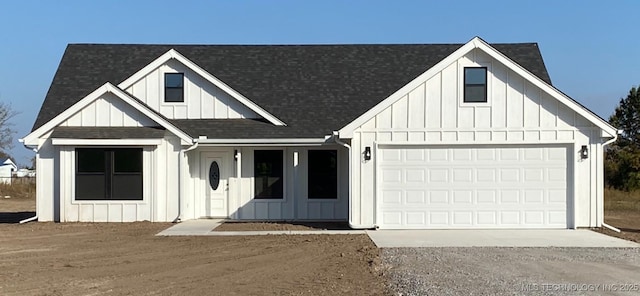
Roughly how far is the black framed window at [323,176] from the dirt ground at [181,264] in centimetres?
378

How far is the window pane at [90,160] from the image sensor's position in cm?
1780

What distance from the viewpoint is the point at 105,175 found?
58.5 feet

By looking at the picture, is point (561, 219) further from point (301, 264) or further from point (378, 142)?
point (301, 264)

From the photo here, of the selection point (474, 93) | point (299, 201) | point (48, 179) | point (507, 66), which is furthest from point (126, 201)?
point (507, 66)

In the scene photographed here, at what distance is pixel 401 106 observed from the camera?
1622 centimetres

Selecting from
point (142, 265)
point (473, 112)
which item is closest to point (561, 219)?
point (473, 112)

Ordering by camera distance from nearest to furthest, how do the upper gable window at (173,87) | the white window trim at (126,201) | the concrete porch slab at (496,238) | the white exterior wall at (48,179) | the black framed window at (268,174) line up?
the concrete porch slab at (496,238) → the white window trim at (126,201) → the white exterior wall at (48,179) → the black framed window at (268,174) → the upper gable window at (173,87)

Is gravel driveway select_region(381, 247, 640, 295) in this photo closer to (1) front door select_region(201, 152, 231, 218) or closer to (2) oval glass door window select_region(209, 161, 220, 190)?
(1) front door select_region(201, 152, 231, 218)

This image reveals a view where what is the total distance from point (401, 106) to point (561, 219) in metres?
5.16

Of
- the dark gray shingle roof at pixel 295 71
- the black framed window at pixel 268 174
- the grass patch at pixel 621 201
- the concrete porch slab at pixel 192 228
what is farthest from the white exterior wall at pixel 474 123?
the grass patch at pixel 621 201

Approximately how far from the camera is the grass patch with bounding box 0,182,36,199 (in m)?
36.4

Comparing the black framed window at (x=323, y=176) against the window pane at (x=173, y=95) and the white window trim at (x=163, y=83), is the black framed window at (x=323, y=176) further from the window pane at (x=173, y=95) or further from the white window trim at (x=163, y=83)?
the window pane at (x=173, y=95)

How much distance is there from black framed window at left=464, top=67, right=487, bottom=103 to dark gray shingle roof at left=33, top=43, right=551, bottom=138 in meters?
4.43

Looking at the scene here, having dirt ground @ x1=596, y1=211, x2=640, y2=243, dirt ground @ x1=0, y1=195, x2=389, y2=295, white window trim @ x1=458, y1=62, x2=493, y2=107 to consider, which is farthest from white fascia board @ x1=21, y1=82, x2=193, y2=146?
dirt ground @ x1=596, y1=211, x2=640, y2=243
